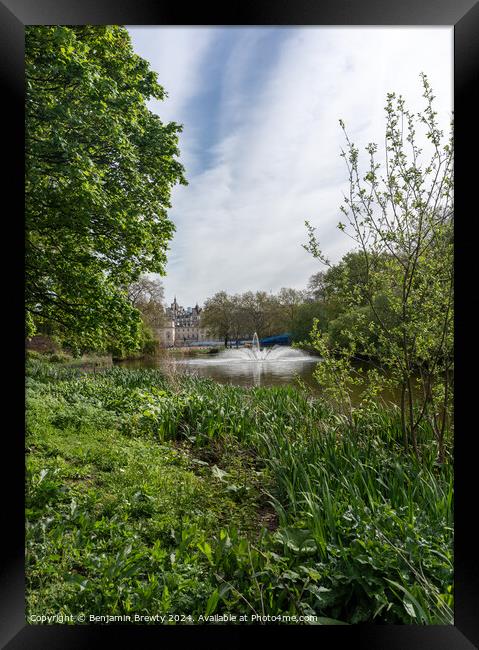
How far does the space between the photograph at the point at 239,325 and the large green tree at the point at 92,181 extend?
0.01m

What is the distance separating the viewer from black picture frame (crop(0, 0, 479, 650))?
4.62 ft

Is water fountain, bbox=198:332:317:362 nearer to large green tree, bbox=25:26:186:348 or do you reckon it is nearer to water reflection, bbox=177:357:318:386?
water reflection, bbox=177:357:318:386

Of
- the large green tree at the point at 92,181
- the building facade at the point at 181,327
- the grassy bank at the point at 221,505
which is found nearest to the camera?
the grassy bank at the point at 221,505

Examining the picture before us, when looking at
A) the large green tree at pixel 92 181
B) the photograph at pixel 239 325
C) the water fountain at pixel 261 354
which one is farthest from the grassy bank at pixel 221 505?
the large green tree at pixel 92 181

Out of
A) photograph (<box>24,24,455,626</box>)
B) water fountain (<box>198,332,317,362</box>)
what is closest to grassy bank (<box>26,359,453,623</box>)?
photograph (<box>24,24,455,626</box>)

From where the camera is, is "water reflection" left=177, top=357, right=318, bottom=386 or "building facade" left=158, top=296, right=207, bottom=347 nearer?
"building facade" left=158, top=296, right=207, bottom=347

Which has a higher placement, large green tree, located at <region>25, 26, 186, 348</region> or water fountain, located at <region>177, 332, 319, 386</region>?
large green tree, located at <region>25, 26, 186, 348</region>

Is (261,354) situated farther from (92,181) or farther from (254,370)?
(92,181)

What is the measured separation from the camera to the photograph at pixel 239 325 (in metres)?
1.38

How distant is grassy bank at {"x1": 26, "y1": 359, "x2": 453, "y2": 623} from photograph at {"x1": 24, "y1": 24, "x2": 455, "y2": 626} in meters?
0.01
